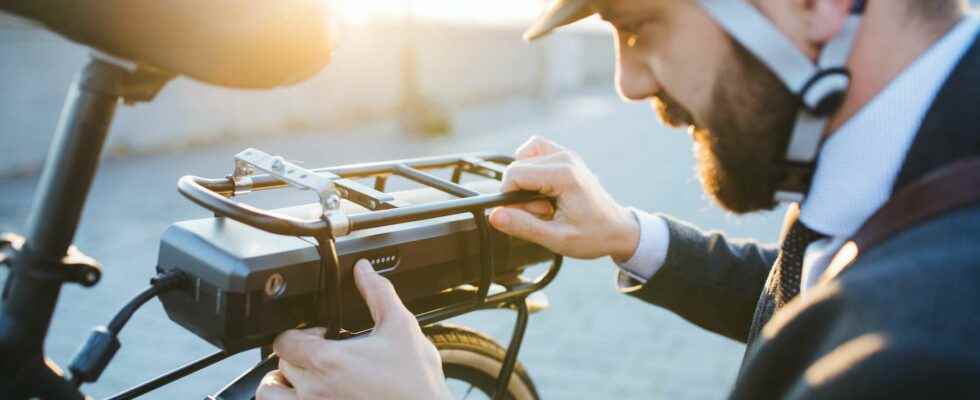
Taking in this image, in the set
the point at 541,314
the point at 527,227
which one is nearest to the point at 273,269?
the point at 527,227

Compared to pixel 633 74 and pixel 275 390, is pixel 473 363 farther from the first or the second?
pixel 633 74

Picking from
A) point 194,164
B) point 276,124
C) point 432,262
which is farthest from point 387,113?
point 432,262

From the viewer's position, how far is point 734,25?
1549mm

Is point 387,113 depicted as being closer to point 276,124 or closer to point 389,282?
point 276,124

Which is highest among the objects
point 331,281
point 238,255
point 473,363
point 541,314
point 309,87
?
point 238,255

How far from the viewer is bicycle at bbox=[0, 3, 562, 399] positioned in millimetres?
1396

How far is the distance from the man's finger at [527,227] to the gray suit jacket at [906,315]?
70 cm

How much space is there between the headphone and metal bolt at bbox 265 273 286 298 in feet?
2.79

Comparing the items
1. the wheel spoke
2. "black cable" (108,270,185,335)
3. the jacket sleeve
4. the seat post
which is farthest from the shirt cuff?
the seat post

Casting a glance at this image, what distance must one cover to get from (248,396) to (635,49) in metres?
0.98

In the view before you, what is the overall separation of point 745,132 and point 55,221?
44.2 inches

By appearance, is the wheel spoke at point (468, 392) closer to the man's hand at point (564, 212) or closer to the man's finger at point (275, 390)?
the man's hand at point (564, 212)

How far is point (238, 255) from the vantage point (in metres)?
1.50

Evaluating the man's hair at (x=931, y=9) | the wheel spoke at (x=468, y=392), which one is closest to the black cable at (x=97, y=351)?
the wheel spoke at (x=468, y=392)
